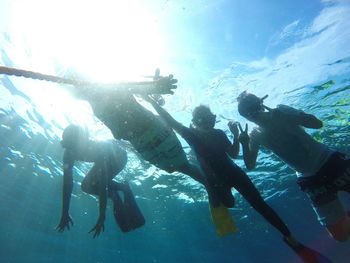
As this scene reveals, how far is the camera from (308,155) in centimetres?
655

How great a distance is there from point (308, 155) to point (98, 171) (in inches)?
187

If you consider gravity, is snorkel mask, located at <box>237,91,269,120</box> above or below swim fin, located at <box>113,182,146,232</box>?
above

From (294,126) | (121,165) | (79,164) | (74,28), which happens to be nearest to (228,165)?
(294,126)

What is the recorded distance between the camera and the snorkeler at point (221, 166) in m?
5.70

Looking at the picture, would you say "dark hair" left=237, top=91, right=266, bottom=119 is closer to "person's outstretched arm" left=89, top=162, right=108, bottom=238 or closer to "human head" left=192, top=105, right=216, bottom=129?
"human head" left=192, top=105, right=216, bottom=129

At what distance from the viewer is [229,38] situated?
973 cm

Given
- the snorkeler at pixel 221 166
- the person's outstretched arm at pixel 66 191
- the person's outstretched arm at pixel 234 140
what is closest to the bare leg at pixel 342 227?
the snorkeler at pixel 221 166

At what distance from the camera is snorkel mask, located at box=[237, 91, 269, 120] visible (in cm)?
672

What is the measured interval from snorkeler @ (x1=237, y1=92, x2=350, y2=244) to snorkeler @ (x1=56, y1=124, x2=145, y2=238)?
3136 millimetres

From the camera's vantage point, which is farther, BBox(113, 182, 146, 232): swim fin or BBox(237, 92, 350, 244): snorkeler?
BBox(113, 182, 146, 232): swim fin

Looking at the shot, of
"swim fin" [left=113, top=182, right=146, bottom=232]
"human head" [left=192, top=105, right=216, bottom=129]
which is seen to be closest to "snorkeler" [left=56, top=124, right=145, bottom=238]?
"swim fin" [left=113, top=182, right=146, bottom=232]

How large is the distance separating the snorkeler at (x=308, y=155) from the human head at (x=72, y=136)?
3655mm

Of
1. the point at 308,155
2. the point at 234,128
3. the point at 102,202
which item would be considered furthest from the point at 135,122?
the point at 308,155

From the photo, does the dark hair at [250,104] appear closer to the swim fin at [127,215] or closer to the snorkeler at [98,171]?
the snorkeler at [98,171]
